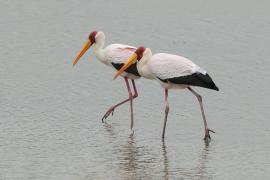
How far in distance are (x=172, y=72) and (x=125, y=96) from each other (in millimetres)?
2144

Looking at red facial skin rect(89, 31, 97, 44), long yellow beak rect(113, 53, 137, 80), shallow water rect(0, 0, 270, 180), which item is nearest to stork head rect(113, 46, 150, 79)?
long yellow beak rect(113, 53, 137, 80)

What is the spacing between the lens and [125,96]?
48.4 ft

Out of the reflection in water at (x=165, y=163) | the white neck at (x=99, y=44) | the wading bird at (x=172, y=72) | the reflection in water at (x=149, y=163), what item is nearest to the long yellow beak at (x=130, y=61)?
the wading bird at (x=172, y=72)

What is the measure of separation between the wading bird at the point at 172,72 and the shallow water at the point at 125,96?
560 mm

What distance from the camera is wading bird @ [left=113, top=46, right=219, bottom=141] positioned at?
12.5 metres

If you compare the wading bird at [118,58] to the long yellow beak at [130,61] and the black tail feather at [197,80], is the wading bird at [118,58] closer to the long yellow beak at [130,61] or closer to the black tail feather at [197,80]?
the long yellow beak at [130,61]

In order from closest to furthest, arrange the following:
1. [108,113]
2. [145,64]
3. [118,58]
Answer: [145,64] → [108,113] → [118,58]

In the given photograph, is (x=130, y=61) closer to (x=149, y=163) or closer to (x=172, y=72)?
(x=172, y=72)

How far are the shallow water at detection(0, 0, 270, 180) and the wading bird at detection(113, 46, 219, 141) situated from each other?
56cm

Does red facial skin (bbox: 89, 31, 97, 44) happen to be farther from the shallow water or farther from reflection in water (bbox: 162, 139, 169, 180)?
reflection in water (bbox: 162, 139, 169, 180)

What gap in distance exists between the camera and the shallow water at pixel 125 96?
36.2 ft

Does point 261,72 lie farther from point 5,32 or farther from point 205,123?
point 5,32

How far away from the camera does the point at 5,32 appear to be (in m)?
18.6

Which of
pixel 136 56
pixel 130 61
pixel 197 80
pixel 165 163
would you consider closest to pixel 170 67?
pixel 197 80
